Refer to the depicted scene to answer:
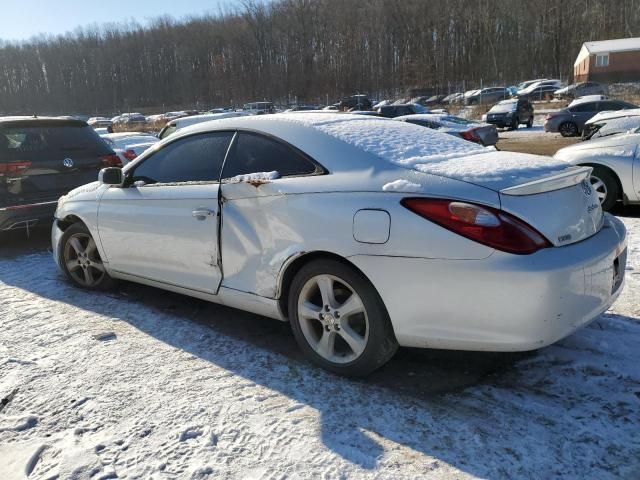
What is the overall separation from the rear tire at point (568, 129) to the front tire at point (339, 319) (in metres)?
22.0

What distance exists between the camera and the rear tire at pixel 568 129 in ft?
72.6

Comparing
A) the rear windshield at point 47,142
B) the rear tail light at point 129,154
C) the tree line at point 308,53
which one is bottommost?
the rear tail light at point 129,154

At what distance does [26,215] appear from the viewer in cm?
611

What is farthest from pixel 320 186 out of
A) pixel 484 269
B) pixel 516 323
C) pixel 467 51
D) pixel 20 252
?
pixel 467 51

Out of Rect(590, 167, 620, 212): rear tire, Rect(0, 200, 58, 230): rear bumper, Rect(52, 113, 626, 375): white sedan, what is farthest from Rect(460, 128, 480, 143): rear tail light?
Rect(52, 113, 626, 375): white sedan

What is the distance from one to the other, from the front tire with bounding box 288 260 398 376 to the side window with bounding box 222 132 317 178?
61 centimetres

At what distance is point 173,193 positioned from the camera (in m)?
3.93

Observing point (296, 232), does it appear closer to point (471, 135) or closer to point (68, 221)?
point (68, 221)

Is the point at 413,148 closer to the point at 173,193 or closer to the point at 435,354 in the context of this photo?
the point at 435,354

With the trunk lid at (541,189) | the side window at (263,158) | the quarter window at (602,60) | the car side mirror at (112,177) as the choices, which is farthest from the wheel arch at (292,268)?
the quarter window at (602,60)

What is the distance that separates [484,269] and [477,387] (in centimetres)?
81

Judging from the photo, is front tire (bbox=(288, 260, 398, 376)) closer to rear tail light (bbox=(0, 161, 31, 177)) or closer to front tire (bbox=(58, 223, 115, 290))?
front tire (bbox=(58, 223, 115, 290))

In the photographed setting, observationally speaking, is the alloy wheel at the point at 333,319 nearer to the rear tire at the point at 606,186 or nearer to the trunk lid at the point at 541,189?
the trunk lid at the point at 541,189

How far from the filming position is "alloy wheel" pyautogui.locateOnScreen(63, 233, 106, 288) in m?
4.84
